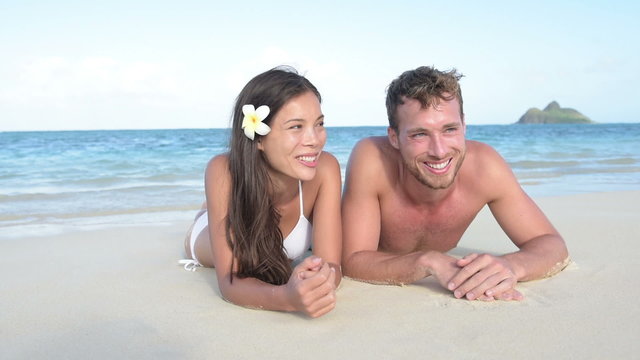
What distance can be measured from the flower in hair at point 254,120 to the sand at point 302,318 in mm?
1067

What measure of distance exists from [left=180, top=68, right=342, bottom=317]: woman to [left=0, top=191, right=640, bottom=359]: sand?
25cm

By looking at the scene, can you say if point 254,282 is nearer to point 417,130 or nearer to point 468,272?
point 468,272

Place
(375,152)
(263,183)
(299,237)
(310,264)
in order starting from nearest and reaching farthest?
(310,264), (263,183), (299,237), (375,152)

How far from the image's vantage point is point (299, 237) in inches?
163

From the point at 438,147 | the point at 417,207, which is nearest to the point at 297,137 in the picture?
the point at 438,147

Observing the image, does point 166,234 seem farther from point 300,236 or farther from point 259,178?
point 259,178

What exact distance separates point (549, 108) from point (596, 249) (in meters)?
101

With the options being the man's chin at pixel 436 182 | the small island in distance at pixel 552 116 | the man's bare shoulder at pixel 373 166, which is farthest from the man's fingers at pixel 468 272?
the small island in distance at pixel 552 116

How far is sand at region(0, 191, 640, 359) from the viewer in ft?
9.01

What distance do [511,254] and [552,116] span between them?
322ft

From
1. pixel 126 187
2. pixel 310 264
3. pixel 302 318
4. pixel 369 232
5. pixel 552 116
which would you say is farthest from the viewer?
pixel 552 116

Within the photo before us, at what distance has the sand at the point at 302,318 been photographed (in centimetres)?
275

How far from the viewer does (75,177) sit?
1300 centimetres

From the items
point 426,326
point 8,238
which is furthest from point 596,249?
point 8,238
